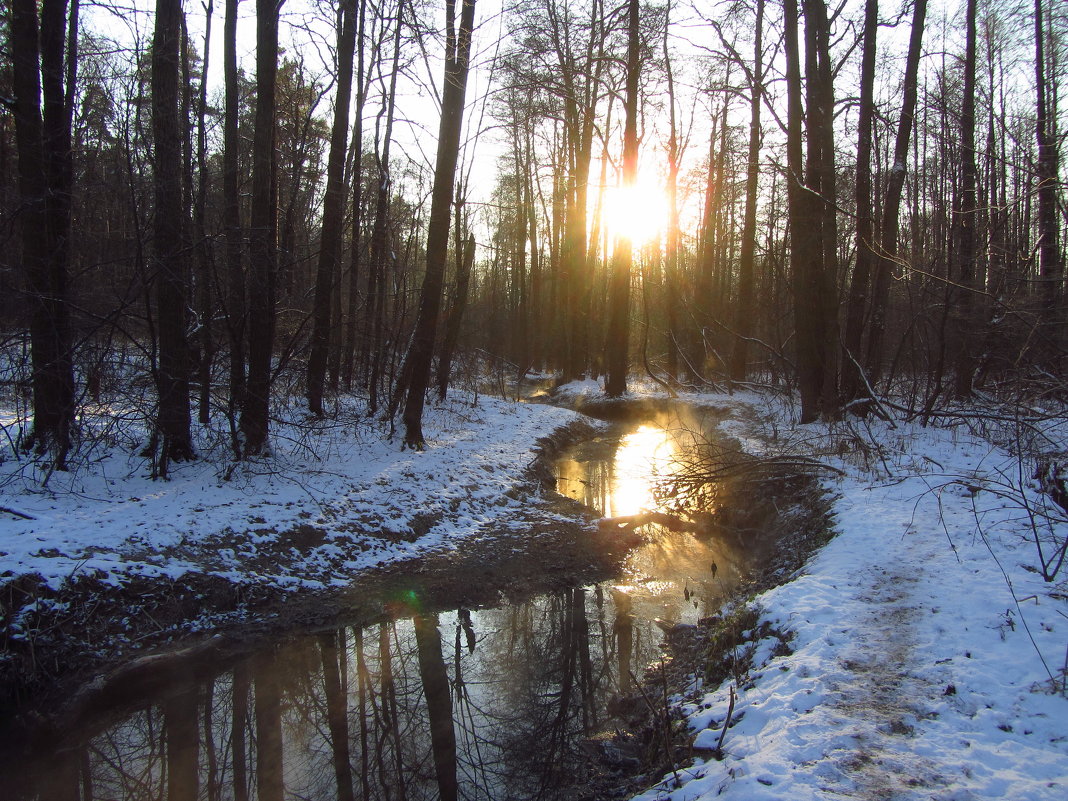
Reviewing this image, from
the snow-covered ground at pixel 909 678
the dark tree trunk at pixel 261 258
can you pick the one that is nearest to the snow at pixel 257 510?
the dark tree trunk at pixel 261 258

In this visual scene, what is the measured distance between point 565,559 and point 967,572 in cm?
424

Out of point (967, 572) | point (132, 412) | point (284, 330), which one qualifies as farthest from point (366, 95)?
point (967, 572)

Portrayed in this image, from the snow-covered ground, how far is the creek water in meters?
1.07

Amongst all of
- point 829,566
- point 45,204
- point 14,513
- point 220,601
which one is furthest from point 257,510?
point 829,566

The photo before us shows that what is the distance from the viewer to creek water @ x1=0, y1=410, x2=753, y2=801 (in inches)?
165

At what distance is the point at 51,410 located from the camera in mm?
7387

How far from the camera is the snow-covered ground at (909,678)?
314cm

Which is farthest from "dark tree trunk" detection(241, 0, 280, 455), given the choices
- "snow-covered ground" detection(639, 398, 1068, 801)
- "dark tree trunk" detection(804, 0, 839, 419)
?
"dark tree trunk" detection(804, 0, 839, 419)

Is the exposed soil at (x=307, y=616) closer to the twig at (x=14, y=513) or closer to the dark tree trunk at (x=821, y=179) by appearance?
the twig at (x=14, y=513)

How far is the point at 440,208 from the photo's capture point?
10922mm

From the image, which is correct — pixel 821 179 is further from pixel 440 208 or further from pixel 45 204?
pixel 45 204

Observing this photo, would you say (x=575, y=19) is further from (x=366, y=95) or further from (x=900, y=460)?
(x=900, y=460)

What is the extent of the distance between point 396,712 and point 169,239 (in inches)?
246

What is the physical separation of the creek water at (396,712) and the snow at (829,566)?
39.1 inches
